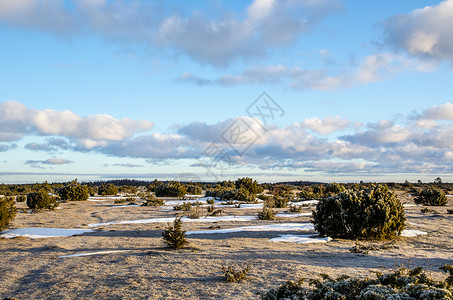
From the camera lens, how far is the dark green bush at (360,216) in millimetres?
10391

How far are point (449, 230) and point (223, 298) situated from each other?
10733 millimetres

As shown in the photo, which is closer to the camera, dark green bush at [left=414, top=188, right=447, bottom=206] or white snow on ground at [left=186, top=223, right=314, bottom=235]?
white snow on ground at [left=186, top=223, right=314, bottom=235]

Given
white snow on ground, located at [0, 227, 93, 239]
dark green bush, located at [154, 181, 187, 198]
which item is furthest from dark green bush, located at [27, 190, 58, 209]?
dark green bush, located at [154, 181, 187, 198]

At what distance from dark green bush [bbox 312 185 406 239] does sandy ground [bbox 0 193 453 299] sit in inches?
19.3

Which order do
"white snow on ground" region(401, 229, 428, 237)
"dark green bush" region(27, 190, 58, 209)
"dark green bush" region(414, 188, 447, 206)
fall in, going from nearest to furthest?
"white snow on ground" region(401, 229, 428, 237) < "dark green bush" region(27, 190, 58, 209) < "dark green bush" region(414, 188, 447, 206)

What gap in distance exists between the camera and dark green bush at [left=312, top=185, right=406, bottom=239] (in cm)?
1039

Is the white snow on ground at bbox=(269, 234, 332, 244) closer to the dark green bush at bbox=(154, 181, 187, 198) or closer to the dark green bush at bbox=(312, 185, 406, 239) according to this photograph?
A: the dark green bush at bbox=(312, 185, 406, 239)

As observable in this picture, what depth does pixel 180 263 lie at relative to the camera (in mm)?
7453

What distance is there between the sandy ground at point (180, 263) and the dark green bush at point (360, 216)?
1.61ft

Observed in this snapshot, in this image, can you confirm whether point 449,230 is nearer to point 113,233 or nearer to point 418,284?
point 418,284

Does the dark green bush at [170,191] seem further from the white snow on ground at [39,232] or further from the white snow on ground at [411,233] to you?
the white snow on ground at [411,233]

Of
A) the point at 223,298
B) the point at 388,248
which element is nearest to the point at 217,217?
the point at 388,248

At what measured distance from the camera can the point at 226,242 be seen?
1020cm

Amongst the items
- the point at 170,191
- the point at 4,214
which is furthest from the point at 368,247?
the point at 170,191
